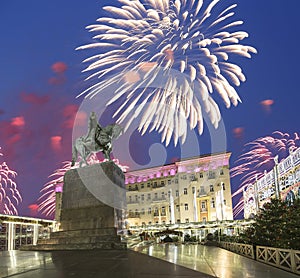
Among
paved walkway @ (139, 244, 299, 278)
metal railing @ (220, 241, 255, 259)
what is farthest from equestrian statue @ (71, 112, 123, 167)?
metal railing @ (220, 241, 255, 259)

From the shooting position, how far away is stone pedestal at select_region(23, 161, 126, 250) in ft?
60.5

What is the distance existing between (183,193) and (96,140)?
1884 inches

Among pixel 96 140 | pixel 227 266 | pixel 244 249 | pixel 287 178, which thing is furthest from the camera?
pixel 287 178

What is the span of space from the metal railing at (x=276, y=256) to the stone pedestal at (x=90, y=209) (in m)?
7.12

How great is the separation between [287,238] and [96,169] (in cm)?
1308

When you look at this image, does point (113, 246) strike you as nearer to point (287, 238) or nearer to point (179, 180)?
point (287, 238)

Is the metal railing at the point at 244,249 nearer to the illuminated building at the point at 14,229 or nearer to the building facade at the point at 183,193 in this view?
the illuminated building at the point at 14,229

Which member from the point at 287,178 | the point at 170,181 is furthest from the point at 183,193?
the point at 287,178

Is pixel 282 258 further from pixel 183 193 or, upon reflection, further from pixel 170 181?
pixel 170 181

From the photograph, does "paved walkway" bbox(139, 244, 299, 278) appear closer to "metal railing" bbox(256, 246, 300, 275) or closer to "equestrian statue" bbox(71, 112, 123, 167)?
"metal railing" bbox(256, 246, 300, 275)

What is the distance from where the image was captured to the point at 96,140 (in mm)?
22844

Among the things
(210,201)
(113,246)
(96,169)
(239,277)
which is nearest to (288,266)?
(239,277)

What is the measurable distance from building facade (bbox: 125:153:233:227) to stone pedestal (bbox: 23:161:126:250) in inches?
1628

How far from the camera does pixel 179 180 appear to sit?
69.8m
